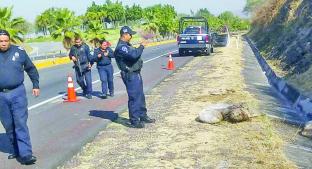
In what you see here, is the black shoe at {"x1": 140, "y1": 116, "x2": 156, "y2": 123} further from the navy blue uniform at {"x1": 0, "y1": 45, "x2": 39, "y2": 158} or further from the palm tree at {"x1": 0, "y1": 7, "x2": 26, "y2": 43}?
the palm tree at {"x1": 0, "y1": 7, "x2": 26, "y2": 43}

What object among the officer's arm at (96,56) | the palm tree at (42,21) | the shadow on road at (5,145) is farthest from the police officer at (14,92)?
the palm tree at (42,21)

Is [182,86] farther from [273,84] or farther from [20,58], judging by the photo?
[20,58]

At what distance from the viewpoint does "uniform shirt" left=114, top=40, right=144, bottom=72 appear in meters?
8.32

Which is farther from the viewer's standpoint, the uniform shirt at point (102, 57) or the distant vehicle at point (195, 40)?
the distant vehicle at point (195, 40)

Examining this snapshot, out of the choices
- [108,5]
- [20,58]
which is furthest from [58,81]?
[108,5]

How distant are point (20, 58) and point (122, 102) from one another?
602 cm

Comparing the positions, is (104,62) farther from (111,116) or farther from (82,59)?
(111,116)

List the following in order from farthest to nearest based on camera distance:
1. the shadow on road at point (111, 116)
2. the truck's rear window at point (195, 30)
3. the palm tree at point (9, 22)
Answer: the palm tree at point (9, 22)
the truck's rear window at point (195, 30)
the shadow on road at point (111, 116)

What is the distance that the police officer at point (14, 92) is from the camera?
624cm

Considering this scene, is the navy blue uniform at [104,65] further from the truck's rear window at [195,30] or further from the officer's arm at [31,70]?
the truck's rear window at [195,30]

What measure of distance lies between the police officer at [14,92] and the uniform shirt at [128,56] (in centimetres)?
219

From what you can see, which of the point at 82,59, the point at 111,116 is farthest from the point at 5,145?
the point at 82,59

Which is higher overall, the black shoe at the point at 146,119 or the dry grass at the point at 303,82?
the black shoe at the point at 146,119

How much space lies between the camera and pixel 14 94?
6.33m
